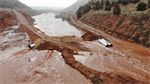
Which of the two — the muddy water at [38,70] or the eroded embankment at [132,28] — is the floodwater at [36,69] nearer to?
the muddy water at [38,70]

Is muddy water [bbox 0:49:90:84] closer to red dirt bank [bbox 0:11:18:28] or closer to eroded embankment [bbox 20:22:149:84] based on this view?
eroded embankment [bbox 20:22:149:84]

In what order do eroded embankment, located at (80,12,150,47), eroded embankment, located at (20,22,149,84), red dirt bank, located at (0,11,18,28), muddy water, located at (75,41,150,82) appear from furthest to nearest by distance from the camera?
1. red dirt bank, located at (0,11,18,28)
2. eroded embankment, located at (80,12,150,47)
3. muddy water, located at (75,41,150,82)
4. eroded embankment, located at (20,22,149,84)

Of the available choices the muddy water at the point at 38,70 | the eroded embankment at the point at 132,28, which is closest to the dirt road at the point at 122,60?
the eroded embankment at the point at 132,28

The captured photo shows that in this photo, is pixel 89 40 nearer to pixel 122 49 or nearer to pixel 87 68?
pixel 122 49

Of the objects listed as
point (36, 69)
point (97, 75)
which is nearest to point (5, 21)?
point (36, 69)

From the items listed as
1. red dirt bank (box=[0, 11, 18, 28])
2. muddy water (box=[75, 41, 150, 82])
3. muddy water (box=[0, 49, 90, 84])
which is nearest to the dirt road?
muddy water (box=[75, 41, 150, 82])

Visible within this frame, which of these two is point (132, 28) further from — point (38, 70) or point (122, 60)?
point (38, 70)

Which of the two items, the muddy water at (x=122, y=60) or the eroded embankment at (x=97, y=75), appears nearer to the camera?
the eroded embankment at (x=97, y=75)
